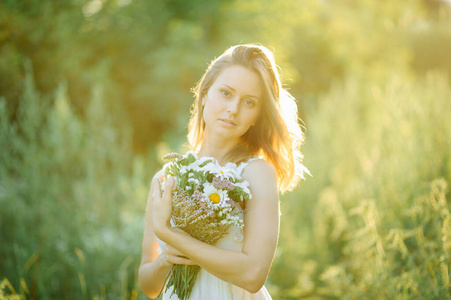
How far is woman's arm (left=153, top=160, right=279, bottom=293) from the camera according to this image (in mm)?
1687

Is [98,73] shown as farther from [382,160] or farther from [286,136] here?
[286,136]

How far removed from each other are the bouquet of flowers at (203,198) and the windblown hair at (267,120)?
1.10ft

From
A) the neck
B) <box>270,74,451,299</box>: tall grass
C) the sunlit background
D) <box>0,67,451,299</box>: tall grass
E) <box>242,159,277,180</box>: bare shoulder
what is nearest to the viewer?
<box>242,159,277,180</box>: bare shoulder

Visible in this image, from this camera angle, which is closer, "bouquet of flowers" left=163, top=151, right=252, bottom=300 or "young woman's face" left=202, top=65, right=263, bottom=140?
"bouquet of flowers" left=163, top=151, right=252, bottom=300

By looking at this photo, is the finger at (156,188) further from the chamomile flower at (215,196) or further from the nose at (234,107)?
the nose at (234,107)

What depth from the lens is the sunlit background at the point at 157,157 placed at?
3580 millimetres

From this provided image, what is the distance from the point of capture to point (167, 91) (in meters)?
11.0

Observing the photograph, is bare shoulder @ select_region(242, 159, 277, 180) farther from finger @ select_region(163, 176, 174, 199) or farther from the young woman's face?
Result: finger @ select_region(163, 176, 174, 199)

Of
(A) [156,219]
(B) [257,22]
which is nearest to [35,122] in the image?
(A) [156,219]

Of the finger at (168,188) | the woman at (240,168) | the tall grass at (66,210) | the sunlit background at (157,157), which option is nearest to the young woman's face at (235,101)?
the woman at (240,168)

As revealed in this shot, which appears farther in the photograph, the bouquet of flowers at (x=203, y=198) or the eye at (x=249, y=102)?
the eye at (x=249, y=102)

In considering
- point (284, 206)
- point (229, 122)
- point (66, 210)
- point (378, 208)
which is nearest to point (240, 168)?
point (229, 122)

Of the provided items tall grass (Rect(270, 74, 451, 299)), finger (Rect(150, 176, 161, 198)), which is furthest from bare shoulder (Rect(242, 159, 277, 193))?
tall grass (Rect(270, 74, 451, 299))

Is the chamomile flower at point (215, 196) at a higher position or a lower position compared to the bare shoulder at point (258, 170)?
lower
